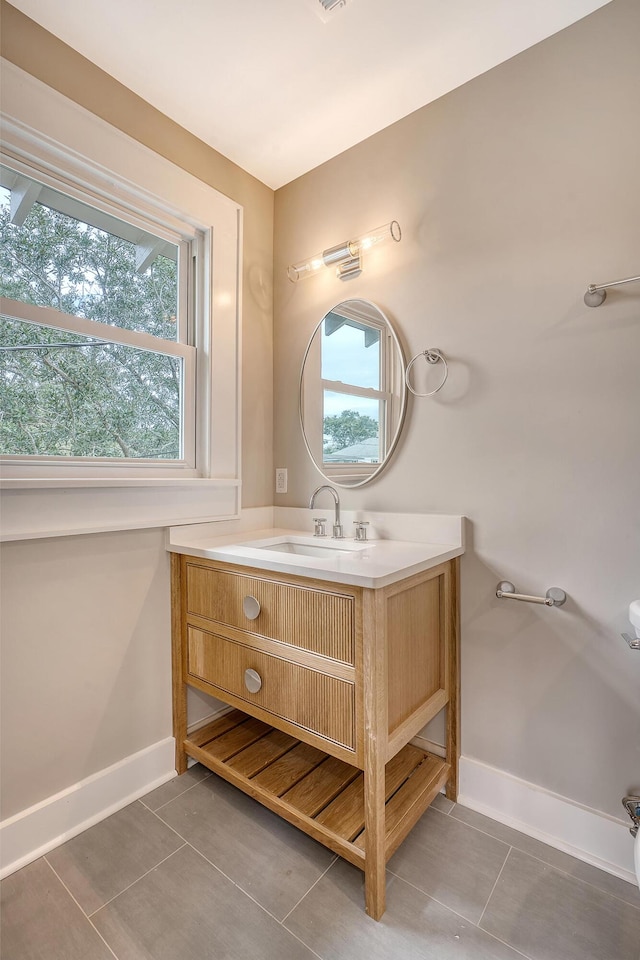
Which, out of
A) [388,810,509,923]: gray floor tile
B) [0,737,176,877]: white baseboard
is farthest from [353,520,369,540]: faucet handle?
[0,737,176,877]: white baseboard

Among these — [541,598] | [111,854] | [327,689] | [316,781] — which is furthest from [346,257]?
[111,854]

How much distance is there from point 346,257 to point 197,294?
617 mm

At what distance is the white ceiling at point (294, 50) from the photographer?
1.29 m

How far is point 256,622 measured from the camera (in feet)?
4.48

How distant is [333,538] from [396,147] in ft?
4.95

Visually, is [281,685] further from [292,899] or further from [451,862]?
[451,862]

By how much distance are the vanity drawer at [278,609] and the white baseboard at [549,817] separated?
758 millimetres

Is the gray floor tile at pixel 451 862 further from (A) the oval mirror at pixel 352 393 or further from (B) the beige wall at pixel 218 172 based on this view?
(B) the beige wall at pixel 218 172

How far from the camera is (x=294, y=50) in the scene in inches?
55.9

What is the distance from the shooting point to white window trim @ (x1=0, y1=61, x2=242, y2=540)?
1.28 m

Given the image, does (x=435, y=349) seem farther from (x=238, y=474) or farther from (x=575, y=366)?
(x=238, y=474)

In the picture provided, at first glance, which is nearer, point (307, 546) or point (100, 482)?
point (100, 482)

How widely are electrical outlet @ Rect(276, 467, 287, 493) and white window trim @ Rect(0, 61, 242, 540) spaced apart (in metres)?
0.24

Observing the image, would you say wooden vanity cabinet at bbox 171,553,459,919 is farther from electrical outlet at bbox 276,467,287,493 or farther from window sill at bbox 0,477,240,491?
electrical outlet at bbox 276,467,287,493
